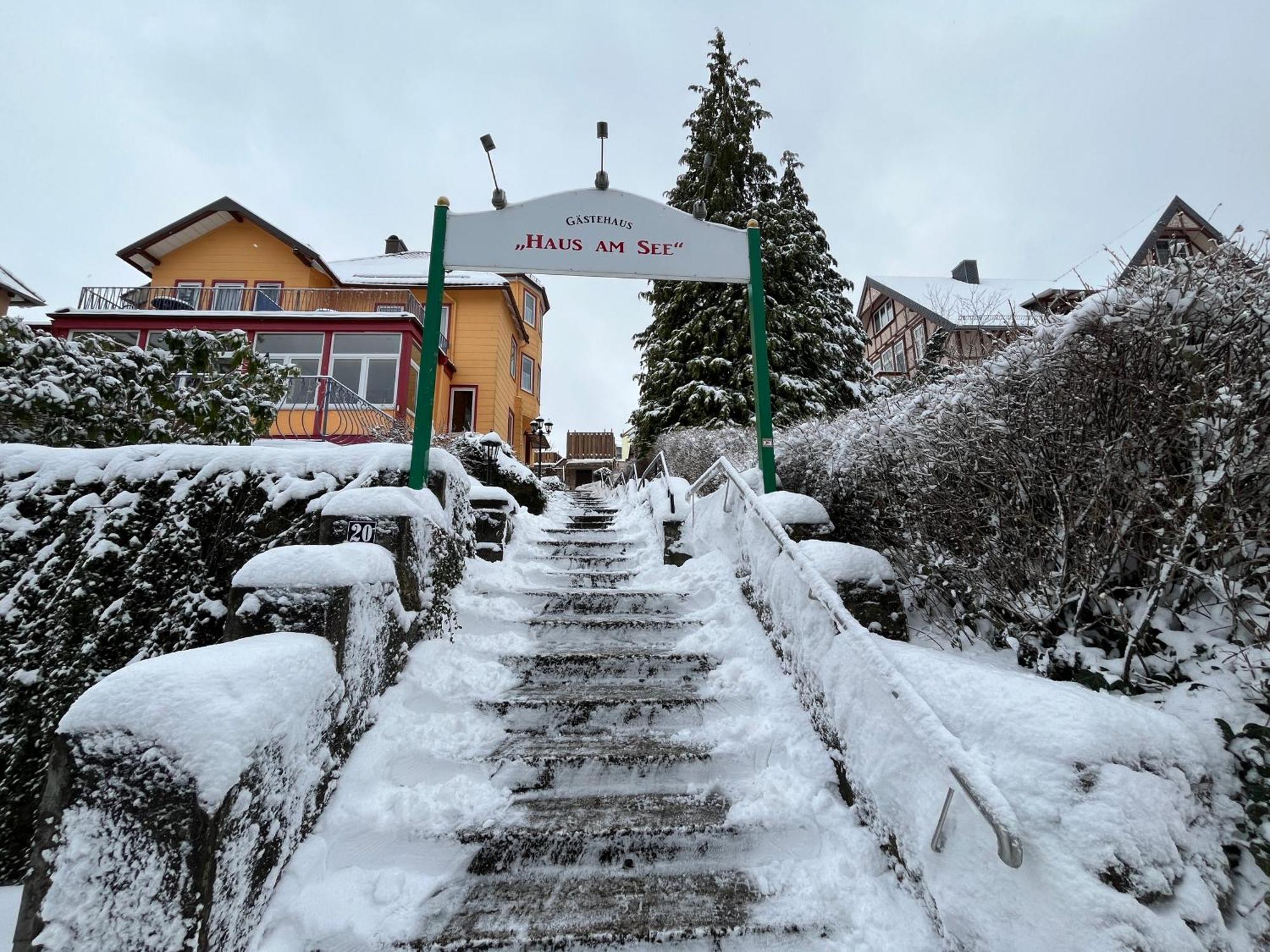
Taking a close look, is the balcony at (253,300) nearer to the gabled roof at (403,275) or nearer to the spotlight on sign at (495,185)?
the gabled roof at (403,275)

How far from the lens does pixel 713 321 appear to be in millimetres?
11992

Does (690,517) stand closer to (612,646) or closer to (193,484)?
(612,646)

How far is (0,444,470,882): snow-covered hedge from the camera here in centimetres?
344

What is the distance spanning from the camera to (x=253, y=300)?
16.1 meters

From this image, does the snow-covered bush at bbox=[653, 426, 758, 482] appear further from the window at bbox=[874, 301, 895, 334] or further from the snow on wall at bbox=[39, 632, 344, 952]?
the window at bbox=[874, 301, 895, 334]

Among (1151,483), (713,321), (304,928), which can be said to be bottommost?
(304,928)

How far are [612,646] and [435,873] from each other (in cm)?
175

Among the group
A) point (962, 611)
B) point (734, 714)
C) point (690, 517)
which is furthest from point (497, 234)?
point (962, 611)

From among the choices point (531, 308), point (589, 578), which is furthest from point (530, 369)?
point (589, 578)

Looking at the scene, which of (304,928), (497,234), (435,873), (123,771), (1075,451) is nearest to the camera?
(123,771)

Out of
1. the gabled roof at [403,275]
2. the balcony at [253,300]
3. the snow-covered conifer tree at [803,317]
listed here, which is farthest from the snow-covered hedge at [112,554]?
the gabled roof at [403,275]

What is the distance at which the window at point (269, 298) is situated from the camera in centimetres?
1558

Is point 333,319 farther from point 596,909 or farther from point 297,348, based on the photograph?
point 596,909

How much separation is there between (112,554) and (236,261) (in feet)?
56.3
